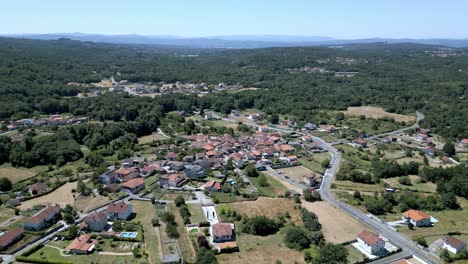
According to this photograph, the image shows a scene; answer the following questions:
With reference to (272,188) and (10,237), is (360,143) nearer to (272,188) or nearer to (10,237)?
(272,188)

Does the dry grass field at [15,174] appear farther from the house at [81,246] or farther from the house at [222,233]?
the house at [222,233]

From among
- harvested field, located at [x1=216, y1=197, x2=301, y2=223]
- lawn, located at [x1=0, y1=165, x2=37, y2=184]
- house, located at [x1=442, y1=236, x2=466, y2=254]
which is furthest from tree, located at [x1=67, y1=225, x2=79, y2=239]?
house, located at [x1=442, y1=236, x2=466, y2=254]

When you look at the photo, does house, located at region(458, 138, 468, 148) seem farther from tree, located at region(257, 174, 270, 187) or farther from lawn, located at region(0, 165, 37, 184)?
lawn, located at region(0, 165, 37, 184)

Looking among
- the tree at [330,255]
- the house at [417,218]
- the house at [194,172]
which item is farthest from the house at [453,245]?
the house at [194,172]

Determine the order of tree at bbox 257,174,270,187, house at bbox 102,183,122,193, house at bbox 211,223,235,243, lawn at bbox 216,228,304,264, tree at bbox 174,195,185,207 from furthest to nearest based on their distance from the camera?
tree at bbox 257,174,270,187
house at bbox 102,183,122,193
tree at bbox 174,195,185,207
house at bbox 211,223,235,243
lawn at bbox 216,228,304,264

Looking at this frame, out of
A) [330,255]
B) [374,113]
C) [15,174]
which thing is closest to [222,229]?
[330,255]

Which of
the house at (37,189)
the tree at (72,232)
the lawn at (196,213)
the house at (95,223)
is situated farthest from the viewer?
the house at (37,189)

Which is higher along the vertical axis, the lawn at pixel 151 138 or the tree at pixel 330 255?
the tree at pixel 330 255

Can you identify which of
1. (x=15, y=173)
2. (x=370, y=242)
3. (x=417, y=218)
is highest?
(x=370, y=242)
